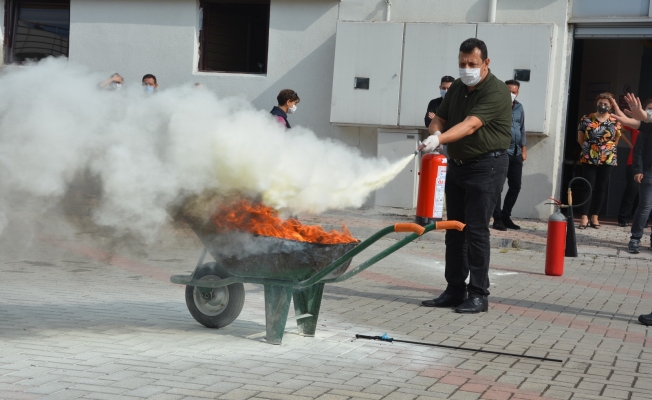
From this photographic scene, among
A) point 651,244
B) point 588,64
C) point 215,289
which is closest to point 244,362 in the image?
point 215,289

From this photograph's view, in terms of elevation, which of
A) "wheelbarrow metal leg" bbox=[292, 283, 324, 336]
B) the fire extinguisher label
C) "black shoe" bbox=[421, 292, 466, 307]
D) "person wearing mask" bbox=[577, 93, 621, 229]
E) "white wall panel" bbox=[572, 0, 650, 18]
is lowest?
"black shoe" bbox=[421, 292, 466, 307]

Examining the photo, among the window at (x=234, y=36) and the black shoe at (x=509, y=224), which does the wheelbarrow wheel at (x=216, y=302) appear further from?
the window at (x=234, y=36)

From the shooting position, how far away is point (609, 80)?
17.7 meters

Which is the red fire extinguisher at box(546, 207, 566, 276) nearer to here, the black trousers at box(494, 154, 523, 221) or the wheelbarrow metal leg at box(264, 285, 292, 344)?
the black trousers at box(494, 154, 523, 221)

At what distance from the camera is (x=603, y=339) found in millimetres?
6605

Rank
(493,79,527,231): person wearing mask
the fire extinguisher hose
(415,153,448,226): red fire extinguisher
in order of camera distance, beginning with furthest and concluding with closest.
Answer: (493,79,527,231): person wearing mask, (415,153,448,226): red fire extinguisher, the fire extinguisher hose

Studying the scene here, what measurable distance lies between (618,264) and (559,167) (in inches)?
162

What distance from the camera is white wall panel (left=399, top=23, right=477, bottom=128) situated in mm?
14984

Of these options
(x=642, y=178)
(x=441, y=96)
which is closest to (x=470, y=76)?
(x=441, y=96)

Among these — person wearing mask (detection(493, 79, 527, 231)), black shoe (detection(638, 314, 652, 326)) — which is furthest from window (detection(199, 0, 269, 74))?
black shoe (detection(638, 314, 652, 326))

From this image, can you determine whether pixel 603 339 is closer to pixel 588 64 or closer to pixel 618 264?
pixel 618 264

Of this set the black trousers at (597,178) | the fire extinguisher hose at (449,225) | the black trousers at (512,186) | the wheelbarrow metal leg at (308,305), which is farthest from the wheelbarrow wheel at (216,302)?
the black trousers at (597,178)

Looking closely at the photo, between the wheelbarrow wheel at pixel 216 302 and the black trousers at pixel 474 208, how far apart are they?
2106 millimetres

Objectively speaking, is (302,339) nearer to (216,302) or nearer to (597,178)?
(216,302)
